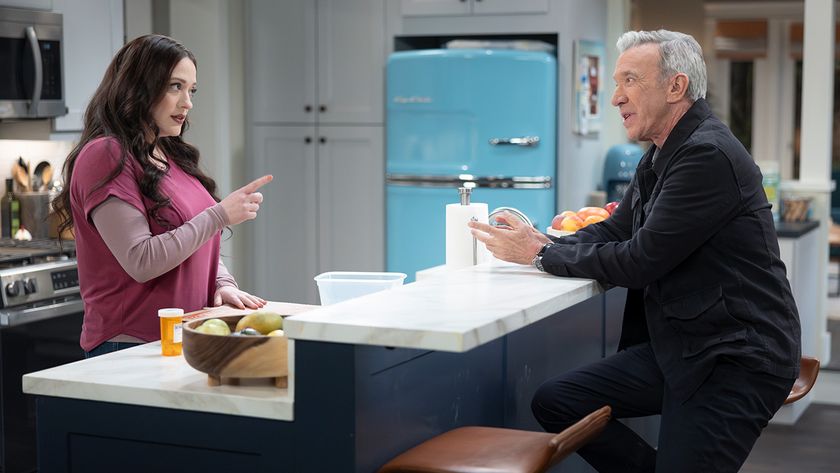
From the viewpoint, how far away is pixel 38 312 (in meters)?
3.94

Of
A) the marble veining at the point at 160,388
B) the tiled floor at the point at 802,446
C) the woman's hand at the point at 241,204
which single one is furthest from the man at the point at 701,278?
the tiled floor at the point at 802,446

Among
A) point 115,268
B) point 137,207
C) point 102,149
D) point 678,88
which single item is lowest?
point 115,268

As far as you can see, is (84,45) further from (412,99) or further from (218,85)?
(412,99)

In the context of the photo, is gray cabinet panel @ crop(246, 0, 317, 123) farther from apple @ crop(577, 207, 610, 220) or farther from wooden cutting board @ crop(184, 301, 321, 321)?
wooden cutting board @ crop(184, 301, 321, 321)

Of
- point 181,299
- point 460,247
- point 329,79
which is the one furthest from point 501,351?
point 329,79

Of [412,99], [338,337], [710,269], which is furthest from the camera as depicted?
[412,99]

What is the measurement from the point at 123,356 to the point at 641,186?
1.24 metres

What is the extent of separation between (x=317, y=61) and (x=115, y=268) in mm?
3179

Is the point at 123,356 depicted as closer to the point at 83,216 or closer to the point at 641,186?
the point at 83,216

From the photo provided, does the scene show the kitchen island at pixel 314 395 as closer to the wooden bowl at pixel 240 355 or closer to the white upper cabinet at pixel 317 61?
the wooden bowl at pixel 240 355

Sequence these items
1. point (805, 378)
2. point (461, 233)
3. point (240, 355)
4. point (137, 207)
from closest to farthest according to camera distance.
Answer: point (240, 355)
point (137, 207)
point (805, 378)
point (461, 233)

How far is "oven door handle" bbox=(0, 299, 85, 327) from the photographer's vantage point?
3830 millimetres

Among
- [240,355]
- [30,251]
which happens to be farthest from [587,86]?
[240,355]

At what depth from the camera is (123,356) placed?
2314 millimetres
